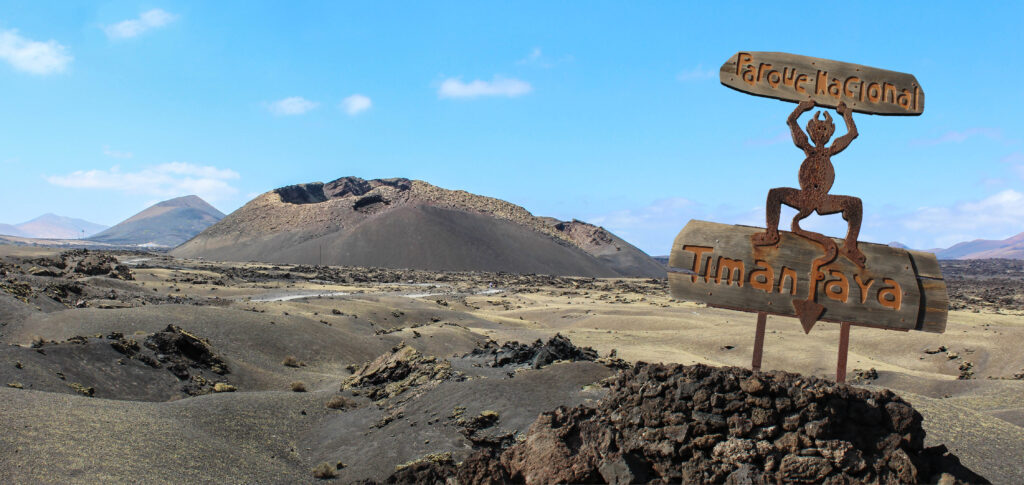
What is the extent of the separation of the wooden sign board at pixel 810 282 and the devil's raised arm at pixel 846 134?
94 cm

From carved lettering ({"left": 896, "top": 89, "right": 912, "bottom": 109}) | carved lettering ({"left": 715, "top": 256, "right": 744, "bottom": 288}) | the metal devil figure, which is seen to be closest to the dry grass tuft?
the metal devil figure

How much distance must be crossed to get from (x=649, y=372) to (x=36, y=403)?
7693mm

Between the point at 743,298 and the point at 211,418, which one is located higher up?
the point at 743,298

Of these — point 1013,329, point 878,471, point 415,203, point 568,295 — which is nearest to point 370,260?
point 415,203

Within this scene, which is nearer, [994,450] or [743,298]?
[743,298]

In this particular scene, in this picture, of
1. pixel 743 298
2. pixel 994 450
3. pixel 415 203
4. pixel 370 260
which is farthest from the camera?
pixel 415 203

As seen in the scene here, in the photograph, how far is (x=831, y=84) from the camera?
6840 mm

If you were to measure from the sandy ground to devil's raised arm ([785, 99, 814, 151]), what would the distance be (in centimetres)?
411

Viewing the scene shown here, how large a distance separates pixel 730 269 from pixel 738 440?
1859 mm

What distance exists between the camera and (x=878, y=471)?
17.1 feet

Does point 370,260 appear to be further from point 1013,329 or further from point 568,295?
point 1013,329

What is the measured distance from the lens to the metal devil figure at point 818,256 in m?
6.51

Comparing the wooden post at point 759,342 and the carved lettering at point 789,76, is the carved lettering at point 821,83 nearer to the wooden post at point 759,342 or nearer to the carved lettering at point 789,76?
the carved lettering at point 789,76

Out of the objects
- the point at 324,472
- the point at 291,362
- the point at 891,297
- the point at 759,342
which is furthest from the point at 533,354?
the point at 891,297
